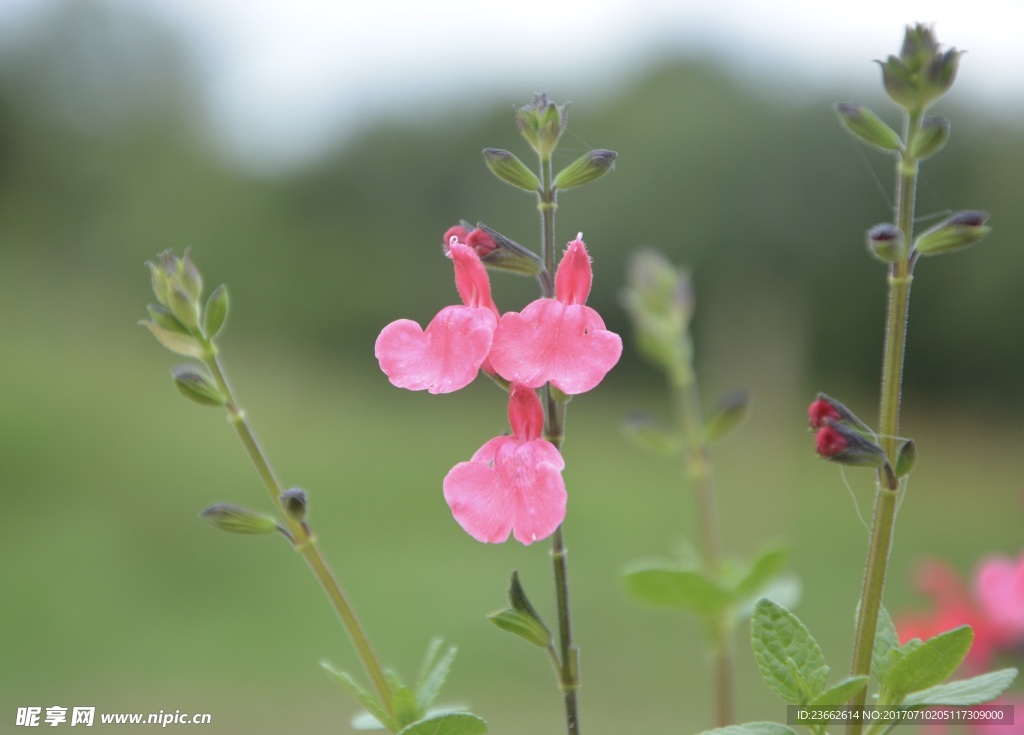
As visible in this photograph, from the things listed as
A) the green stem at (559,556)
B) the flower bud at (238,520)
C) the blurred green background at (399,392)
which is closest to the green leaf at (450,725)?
the green stem at (559,556)

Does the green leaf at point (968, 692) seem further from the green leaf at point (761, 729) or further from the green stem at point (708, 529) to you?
the green stem at point (708, 529)

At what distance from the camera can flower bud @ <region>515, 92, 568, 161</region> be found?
412mm

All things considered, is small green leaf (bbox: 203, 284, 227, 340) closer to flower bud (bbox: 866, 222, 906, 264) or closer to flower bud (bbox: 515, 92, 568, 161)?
flower bud (bbox: 515, 92, 568, 161)

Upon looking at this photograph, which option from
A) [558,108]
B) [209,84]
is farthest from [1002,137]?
[209,84]

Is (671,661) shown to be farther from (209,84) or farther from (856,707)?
(209,84)

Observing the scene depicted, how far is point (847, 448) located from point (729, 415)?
1.90ft

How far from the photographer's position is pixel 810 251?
7219mm

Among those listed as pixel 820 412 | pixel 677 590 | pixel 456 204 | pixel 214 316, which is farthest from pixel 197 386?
pixel 456 204

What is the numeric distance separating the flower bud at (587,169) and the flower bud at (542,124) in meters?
0.02

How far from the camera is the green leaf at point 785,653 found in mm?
394

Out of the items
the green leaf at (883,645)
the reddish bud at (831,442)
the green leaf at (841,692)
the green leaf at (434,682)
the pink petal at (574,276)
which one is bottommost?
the green leaf at (841,692)

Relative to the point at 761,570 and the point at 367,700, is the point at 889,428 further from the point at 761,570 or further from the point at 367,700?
the point at 761,570

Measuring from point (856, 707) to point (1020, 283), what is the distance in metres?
7.44

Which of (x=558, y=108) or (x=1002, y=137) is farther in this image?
(x=1002, y=137)
